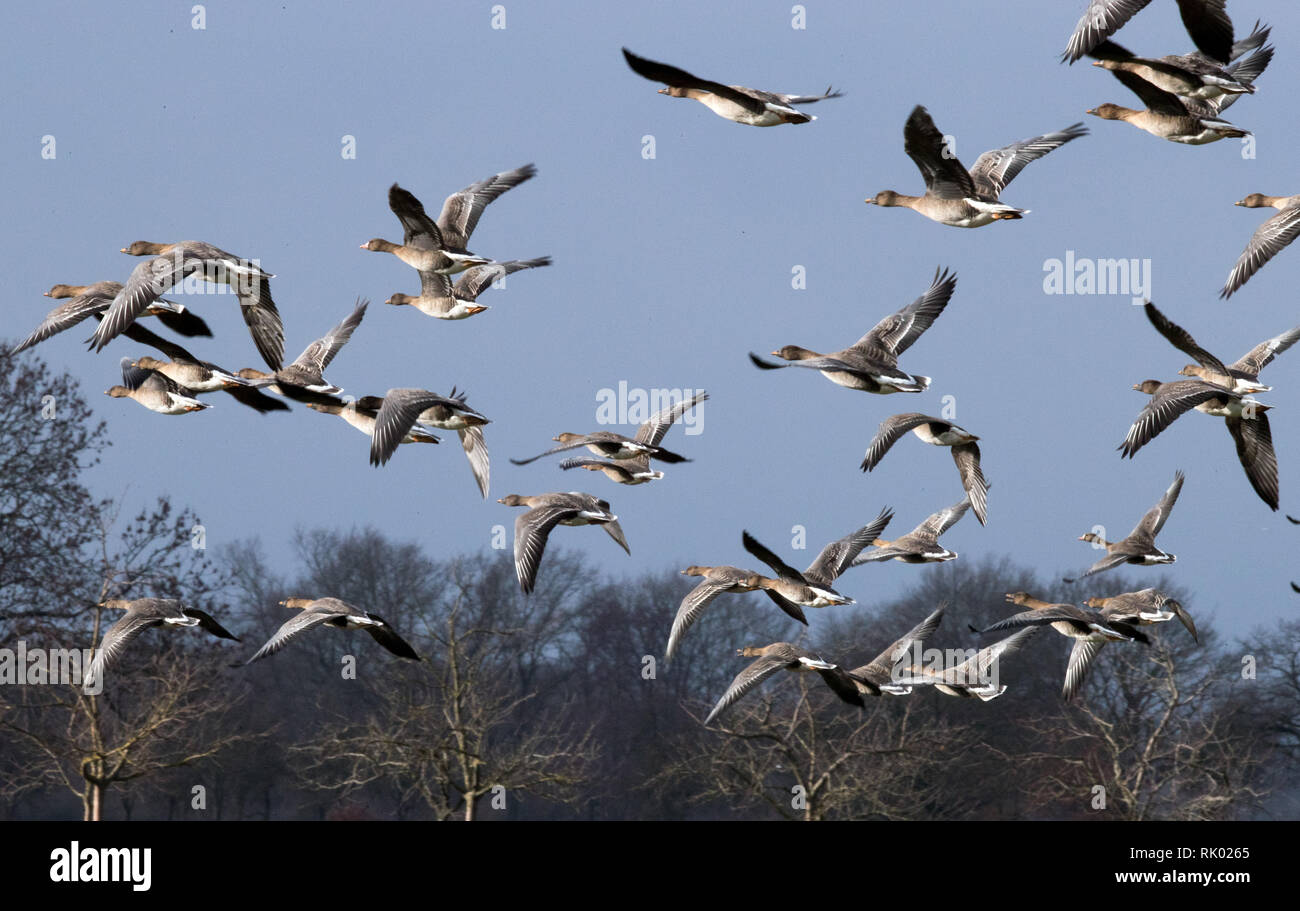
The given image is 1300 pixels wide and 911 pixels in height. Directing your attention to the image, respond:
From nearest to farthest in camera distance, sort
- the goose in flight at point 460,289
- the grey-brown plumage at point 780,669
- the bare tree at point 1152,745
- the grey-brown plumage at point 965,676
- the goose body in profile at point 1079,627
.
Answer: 1. the grey-brown plumage at point 780,669
2. the goose body in profile at point 1079,627
3. the grey-brown plumage at point 965,676
4. the goose in flight at point 460,289
5. the bare tree at point 1152,745

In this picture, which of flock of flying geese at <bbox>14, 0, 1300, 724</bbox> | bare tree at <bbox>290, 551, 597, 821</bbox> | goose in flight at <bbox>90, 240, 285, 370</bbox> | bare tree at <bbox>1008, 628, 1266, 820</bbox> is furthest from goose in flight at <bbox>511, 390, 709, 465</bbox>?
bare tree at <bbox>1008, 628, 1266, 820</bbox>

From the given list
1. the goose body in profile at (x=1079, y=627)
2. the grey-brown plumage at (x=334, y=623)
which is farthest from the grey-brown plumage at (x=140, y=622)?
the goose body in profile at (x=1079, y=627)

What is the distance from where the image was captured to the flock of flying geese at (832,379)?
1531cm

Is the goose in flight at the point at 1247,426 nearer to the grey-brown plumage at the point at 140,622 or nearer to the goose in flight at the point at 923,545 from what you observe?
the goose in flight at the point at 923,545

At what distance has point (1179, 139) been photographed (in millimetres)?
18109

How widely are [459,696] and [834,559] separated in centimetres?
1836

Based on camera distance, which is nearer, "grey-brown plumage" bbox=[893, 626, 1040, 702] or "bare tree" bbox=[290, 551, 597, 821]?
"grey-brown plumage" bbox=[893, 626, 1040, 702]

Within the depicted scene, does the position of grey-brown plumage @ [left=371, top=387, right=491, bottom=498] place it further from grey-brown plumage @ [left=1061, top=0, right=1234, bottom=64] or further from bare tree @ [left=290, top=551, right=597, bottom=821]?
bare tree @ [left=290, top=551, right=597, bottom=821]

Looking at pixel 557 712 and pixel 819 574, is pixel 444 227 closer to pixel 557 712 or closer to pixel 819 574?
pixel 819 574

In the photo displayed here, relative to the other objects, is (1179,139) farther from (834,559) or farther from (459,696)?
(459,696)

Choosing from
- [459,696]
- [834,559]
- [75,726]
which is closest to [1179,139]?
[834,559]

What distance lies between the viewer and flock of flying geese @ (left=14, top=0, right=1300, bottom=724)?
15.3m

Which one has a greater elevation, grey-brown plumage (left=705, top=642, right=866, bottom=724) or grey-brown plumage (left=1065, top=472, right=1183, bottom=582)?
grey-brown plumage (left=1065, top=472, right=1183, bottom=582)

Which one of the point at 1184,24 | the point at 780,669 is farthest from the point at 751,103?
the point at 780,669
